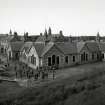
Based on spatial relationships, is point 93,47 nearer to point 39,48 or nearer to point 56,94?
point 39,48

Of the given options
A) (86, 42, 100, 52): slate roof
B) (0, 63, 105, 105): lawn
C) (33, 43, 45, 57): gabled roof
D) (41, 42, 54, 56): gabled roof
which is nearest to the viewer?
(0, 63, 105, 105): lawn

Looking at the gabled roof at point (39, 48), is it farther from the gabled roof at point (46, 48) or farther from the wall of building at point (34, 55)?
the wall of building at point (34, 55)

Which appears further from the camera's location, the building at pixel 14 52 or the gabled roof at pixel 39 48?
the building at pixel 14 52

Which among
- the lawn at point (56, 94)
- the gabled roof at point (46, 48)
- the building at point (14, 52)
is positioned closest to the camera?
the lawn at point (56, 94)

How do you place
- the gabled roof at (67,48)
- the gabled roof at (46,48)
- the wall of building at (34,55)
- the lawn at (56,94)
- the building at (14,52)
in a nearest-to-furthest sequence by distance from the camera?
the lawn at (56,94) < the gabled roof at (46,48) < the wall of building at (34,55) < the gabled roof at (67,48) < the building at (14,52)

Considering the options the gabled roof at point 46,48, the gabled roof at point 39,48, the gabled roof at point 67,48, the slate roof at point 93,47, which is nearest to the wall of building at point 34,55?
the gabled roof at point 39,48

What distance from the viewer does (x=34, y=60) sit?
112 ft

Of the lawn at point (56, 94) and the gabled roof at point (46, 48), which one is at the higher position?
the gabled roof at point (46, 48)

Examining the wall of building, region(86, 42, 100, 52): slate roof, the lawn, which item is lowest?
the lawn

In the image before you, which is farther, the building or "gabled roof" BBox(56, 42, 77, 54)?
the building

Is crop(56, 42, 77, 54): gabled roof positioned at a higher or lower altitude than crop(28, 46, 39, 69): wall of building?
higher

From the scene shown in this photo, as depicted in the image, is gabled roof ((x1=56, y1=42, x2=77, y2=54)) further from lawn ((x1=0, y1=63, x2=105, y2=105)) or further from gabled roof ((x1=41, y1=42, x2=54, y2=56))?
lawn ((x1=0, y1=63, x2=105, y2=105))

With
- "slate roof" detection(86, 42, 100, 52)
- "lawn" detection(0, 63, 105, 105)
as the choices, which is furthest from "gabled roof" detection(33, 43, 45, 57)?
"slate roof" detection(86, 42, 100, 52)

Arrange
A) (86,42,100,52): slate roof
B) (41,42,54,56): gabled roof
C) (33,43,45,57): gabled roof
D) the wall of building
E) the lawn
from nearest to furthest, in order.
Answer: the lawn < (41,42,54,56): gabled roof < (33,43,45,57): gabled roof < the wall of building < (86,42,100,52): slate roof
